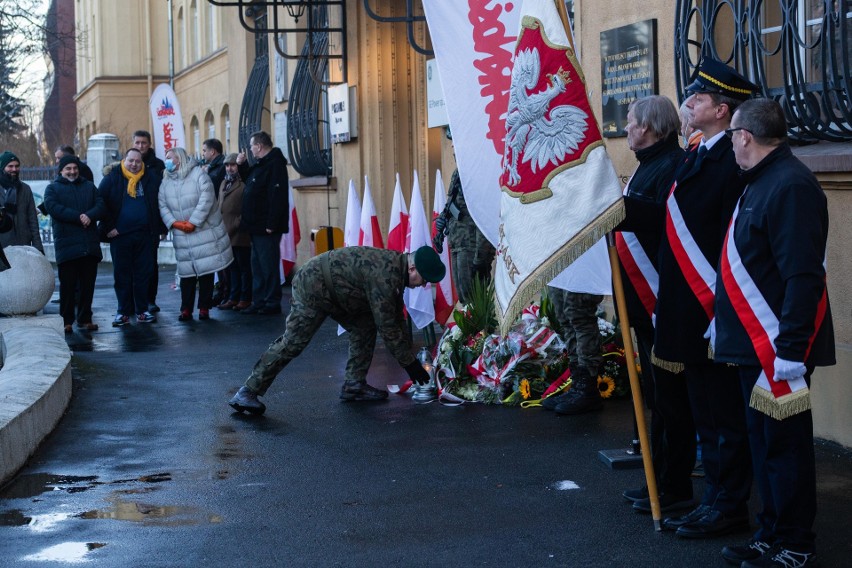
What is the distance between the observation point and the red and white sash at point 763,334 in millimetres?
4477

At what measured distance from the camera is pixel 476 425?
24.9 ft

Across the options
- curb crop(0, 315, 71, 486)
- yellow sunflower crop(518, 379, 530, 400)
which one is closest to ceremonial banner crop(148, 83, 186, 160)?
curb crop(0, 315, 71, 486)

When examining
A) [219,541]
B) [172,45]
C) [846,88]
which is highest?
[172,45]

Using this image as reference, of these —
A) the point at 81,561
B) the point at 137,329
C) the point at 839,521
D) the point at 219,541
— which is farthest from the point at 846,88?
the point at 137,329

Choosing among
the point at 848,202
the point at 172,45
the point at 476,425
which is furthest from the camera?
the point at 172,45

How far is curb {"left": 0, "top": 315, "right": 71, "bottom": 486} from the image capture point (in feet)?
21.3

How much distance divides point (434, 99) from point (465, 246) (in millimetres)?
3364

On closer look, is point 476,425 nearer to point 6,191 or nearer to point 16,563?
point 16,563

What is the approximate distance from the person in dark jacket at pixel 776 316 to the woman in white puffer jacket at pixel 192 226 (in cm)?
899

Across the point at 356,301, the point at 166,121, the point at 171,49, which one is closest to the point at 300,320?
the point at 356,301

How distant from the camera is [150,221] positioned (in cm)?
1295

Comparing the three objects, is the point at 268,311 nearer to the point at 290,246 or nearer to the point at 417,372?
the point at 290,246

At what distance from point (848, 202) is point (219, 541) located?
3540 mm

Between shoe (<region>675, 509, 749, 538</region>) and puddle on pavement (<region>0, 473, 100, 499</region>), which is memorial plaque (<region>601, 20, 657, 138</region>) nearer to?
shoe (<region>675, 509, 749, 538</region>)
